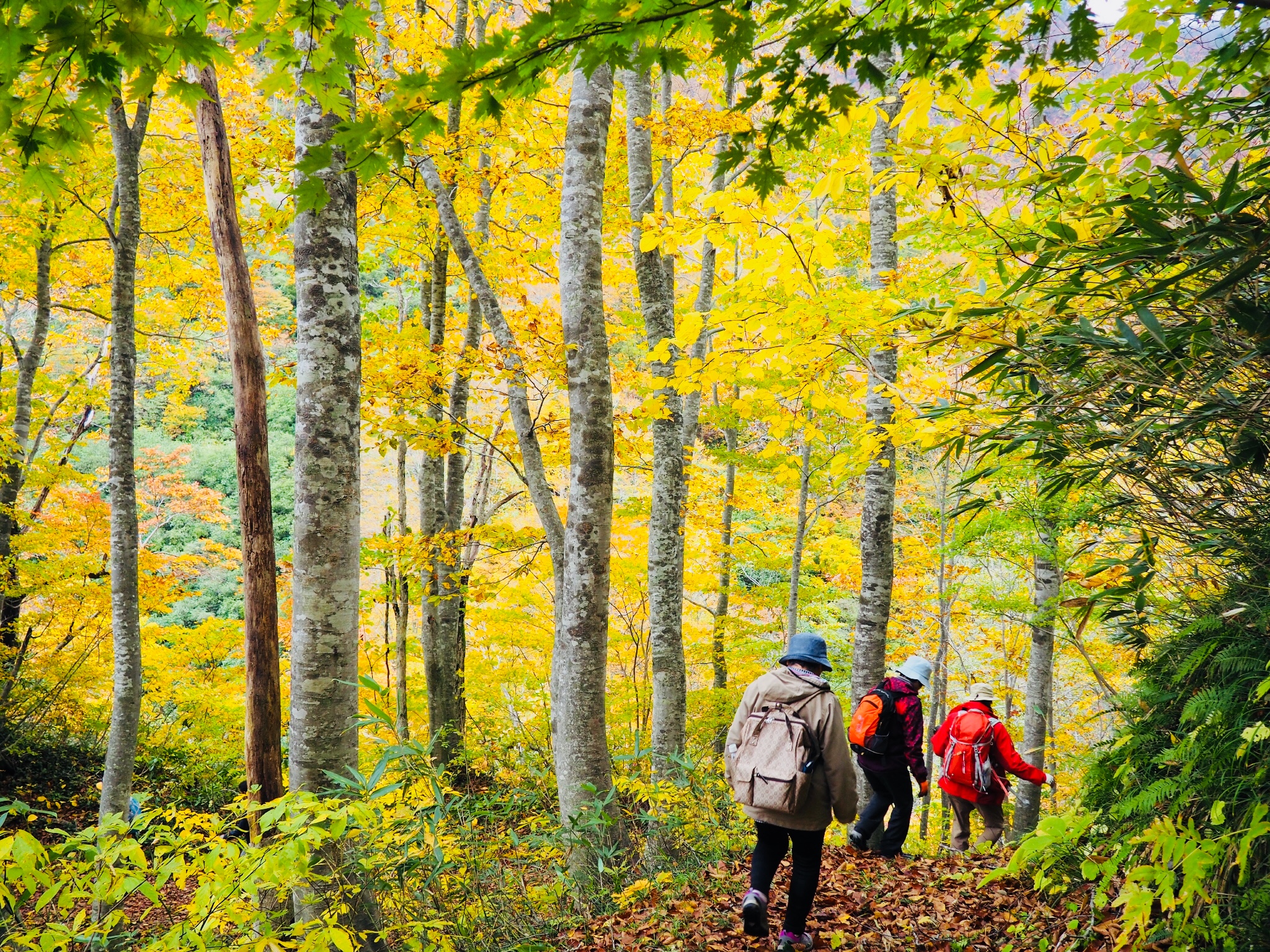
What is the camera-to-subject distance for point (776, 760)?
3502 millimetres

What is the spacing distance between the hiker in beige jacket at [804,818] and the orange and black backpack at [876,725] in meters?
1.73

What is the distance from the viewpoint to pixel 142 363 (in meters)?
11.7

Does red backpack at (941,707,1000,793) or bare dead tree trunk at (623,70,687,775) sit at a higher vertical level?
bare dead tree trunk at (623,70,687,775)

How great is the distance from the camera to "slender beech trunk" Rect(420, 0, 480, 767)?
8.33 m

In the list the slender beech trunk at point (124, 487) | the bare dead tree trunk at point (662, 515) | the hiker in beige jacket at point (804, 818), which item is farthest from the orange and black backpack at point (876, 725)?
the slender beech trunk at point (124, 487)

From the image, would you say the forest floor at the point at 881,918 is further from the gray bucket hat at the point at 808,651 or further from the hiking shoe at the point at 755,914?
the gray bucket hat at the point at 808,651

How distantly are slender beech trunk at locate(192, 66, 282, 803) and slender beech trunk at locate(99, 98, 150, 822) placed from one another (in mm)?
2139

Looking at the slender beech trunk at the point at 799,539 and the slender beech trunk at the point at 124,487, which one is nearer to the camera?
the slender beech trunk at the point at 124,487

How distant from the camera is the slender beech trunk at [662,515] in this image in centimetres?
592

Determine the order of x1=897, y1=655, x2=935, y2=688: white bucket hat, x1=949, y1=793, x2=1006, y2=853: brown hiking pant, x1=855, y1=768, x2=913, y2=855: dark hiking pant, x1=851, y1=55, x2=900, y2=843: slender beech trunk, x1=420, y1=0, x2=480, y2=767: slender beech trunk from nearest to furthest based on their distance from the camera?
1. x1=855, y1=768, x2=913, y2=855: dark hiking pant
2. x1=897, y1=655, x2=935, y2=688: white bucket hat
3. x1=949, y1=793, x2=1006, y2=853: brown hiking pant
4. x1=851, y1=55, x2=900, y2=843: slender beech trunk
5. x1=420, y1=0, x2=480, y2=767: slender beech trunk

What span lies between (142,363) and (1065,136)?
519 inches

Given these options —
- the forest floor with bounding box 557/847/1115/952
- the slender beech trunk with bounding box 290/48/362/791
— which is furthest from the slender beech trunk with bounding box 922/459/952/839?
the slender beech trunk with bounding box 290/48/362/791

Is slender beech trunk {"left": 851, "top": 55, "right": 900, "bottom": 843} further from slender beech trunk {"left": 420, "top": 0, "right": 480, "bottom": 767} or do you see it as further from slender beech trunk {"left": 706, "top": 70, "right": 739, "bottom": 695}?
slender beech trunk {"left": 420, "top": 0, "right": 480, "bottom": 767}

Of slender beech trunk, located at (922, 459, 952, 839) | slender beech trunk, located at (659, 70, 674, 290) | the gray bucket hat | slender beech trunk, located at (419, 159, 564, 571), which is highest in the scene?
slender beech trunk, located at (659, 70, 674, 290)
